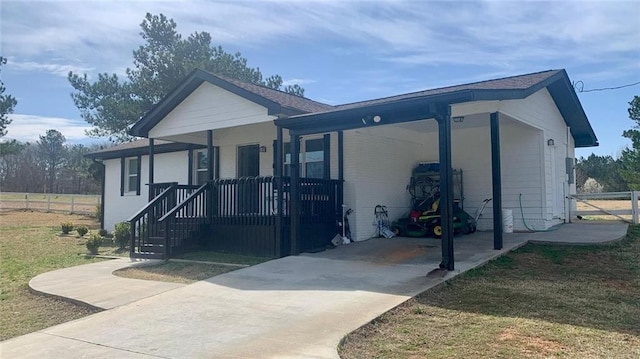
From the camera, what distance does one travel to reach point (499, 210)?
922 cm

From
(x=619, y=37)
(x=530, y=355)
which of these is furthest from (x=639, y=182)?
(x=530, y=355)

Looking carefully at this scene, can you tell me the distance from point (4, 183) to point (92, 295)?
5597 cm

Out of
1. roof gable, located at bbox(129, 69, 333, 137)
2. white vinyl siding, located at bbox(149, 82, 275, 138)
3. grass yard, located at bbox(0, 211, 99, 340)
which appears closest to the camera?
grass yard, located at bbox(0, 211, 99, 340)

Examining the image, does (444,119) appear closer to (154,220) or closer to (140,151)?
(154,220)

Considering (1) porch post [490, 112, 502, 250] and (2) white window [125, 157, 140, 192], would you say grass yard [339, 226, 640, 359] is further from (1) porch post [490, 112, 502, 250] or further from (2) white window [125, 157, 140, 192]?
(2) white window [125, 157, 140, 192]

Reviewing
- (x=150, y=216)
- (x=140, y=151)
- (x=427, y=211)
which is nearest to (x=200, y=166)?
(x=140, y=151)

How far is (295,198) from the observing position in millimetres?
10008

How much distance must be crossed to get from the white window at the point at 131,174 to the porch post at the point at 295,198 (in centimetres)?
999

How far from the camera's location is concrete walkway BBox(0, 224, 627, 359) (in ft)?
16.1

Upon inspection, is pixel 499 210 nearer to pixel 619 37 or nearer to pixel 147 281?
pixel 147 281

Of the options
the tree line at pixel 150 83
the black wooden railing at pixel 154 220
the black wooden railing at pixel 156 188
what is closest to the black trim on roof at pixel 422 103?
the black wooden railing at pixel 154 220

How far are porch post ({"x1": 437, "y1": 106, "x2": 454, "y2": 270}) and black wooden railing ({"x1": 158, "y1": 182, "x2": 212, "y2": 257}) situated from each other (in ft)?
19.6

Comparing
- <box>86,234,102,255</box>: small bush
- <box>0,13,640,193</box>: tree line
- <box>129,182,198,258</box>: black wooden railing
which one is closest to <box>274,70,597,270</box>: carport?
<box>129,182,198,258</box>: black wooden railing

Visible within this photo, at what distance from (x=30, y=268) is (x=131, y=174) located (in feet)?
26.2
